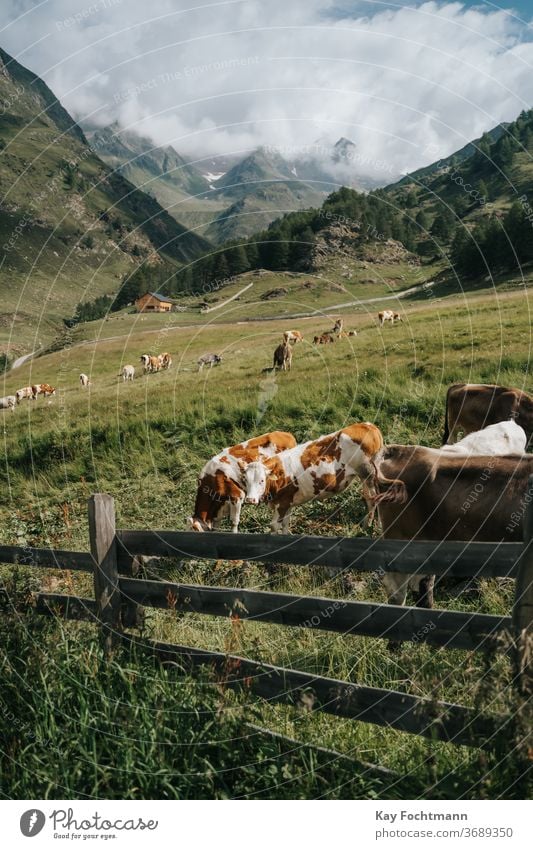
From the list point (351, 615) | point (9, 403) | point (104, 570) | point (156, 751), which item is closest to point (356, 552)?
point (351, 615)

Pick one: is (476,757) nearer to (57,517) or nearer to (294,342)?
(57,517)

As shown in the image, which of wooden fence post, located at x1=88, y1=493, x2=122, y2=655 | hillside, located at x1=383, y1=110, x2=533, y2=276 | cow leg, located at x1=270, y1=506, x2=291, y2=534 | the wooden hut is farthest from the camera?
the wooden hut

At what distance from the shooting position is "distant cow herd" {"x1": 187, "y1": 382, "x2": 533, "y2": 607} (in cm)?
773

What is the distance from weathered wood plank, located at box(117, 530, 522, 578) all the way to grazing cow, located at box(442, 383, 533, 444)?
8336 mm

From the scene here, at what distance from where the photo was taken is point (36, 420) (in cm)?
2972

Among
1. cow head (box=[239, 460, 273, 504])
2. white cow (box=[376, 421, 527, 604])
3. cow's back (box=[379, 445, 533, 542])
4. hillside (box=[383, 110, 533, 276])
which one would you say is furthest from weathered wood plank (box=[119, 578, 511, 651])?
cow head (box=[239, 460, 273, 504])

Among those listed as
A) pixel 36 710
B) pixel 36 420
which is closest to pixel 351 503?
pixel 36 710

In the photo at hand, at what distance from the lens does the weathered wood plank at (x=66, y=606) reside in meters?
6.89

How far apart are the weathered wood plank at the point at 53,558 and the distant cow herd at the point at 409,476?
11.5ft

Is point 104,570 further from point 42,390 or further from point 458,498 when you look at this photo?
point 42,390

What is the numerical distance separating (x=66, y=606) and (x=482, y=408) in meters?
10.5

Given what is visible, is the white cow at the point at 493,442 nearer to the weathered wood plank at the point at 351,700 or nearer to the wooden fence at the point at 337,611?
the wooden fence at the point at 337,611

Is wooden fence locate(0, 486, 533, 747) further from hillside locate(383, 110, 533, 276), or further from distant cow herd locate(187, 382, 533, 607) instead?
hillside locate(383, 110, 533, 276)

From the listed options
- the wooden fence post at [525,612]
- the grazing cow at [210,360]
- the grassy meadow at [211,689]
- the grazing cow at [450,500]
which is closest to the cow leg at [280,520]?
the grassy meadow at [211,689]
